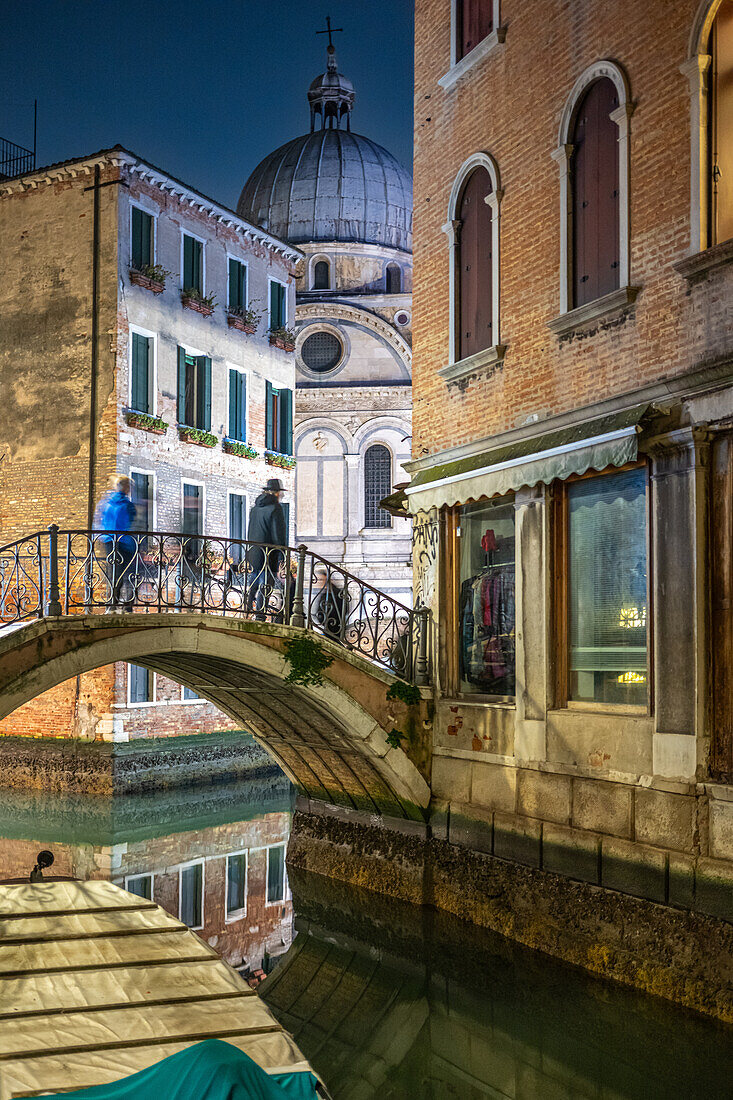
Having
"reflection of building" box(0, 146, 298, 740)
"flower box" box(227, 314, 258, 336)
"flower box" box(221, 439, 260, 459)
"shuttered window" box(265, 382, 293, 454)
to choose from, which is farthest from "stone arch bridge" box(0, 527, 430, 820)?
"shuttered window" box(265, 382, 293, 454)

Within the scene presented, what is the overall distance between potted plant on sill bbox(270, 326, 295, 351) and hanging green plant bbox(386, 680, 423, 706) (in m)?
14.6

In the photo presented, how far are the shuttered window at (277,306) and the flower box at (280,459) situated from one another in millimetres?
2880

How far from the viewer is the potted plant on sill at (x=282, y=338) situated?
25.1 metres

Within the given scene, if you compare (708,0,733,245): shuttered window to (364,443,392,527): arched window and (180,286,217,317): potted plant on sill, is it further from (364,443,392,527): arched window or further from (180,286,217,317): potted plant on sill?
(364,443,392,527): arched window

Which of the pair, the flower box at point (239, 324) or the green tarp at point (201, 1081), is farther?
the flower box at point (239, 324)

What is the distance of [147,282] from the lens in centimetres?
2108

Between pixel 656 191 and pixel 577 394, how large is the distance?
5.96 ft

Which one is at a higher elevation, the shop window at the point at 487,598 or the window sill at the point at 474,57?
the window sill at the point at 474,57

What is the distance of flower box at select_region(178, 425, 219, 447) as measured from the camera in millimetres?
21984

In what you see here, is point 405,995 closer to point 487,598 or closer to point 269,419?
point 487,598

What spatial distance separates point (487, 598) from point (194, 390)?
1276 centimetres

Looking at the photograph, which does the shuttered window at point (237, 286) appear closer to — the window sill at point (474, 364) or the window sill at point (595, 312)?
the window sill at point (474, 364)

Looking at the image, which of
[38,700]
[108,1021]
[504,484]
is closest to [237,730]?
[38,700]

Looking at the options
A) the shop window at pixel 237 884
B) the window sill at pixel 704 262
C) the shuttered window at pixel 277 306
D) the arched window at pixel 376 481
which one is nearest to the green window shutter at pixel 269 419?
the shuttered window at pixel 277 306
